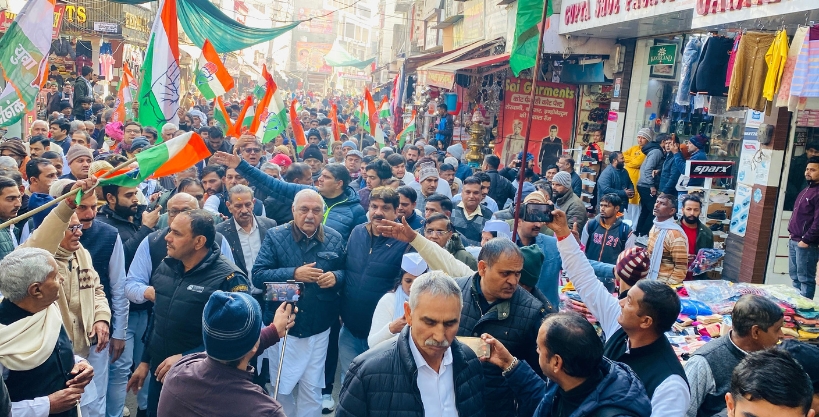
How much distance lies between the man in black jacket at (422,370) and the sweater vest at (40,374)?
4.84ft

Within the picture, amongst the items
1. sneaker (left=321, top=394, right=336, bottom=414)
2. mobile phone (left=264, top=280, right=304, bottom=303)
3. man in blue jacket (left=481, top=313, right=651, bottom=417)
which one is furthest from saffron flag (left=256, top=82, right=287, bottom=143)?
man in blue jacket (left=481, top=313, right=651, bottom=417)

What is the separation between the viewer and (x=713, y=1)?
345 inches

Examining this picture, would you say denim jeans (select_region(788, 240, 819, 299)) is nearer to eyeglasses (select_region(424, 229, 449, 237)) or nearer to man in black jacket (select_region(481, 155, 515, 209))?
man in black jacket (select_region(481, 155, 515, 209))

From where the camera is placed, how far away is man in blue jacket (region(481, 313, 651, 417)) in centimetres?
290

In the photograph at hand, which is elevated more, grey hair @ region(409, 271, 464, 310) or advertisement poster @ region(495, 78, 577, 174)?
advertisement poster @ region(495, 78, 577, 174)

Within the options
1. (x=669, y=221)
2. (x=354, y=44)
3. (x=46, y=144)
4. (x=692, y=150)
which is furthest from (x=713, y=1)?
(x=354, y=44)

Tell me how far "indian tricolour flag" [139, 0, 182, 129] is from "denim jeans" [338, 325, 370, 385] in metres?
3.26

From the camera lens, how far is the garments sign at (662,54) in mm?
12359

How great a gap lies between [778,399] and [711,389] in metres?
1.18

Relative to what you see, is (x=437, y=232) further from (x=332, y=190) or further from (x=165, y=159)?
(x=165, y=159)

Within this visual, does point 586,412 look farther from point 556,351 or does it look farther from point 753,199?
point 753,199

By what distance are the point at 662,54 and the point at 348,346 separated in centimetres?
934

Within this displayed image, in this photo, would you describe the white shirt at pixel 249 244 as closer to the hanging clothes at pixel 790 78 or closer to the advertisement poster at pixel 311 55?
the hanging clothes at pixel 790 78

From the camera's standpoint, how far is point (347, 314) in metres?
5.62
